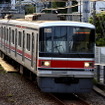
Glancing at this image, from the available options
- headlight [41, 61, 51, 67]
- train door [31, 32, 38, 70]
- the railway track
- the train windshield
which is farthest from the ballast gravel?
the train windshield

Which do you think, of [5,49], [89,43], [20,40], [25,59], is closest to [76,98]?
[89,43]

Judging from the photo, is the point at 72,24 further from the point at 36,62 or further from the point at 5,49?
the point at 5,49

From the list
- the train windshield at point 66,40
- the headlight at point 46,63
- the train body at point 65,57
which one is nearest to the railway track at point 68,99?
the train body at point 65,57

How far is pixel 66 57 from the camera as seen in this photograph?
10891 mm

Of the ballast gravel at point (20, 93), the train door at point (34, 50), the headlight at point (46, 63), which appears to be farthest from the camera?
the train door at point (34, 50)

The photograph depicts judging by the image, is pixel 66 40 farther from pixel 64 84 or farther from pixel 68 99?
pixel 68 99

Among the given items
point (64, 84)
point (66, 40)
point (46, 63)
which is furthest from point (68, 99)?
point (66, 40)

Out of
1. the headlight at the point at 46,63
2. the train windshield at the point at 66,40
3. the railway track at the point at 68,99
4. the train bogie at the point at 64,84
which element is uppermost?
the train windshield at the point at 66,40

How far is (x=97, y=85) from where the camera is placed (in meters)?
13.4

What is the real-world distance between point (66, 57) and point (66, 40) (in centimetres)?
49

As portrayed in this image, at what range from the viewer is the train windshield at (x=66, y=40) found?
36.0 feet

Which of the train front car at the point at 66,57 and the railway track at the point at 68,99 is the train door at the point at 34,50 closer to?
the train front car at the point at 66,57

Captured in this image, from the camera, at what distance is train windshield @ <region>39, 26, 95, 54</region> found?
11.0 meters

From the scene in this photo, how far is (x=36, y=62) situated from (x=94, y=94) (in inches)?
81.9
